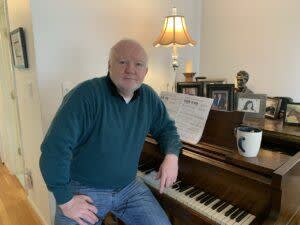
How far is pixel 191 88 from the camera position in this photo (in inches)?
59.3

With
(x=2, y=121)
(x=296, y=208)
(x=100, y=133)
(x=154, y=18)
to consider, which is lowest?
(x=2, y=121)

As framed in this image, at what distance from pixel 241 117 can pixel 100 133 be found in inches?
23.3

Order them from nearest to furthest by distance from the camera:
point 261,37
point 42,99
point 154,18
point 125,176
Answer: point 125,176 → point 42,99 → point 261,37 → point 154,18

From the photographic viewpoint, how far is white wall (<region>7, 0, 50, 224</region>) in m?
1.62

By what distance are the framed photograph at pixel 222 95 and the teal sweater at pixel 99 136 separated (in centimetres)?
26

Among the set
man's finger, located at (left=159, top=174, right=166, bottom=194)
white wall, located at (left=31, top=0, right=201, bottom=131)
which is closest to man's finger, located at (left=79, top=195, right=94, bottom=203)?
man's finger, located at (left=159, top=174, right=166, bottom=194)

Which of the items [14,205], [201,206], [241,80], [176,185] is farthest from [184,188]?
[14,205]

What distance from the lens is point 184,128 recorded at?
1.36m

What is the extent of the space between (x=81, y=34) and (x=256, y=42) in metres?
1.16

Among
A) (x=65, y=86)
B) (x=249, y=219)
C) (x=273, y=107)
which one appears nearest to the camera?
(x=249, y=219)

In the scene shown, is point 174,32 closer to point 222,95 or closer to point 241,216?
point 222,95

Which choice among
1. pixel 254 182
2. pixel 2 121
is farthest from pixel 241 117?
pixel 2 121

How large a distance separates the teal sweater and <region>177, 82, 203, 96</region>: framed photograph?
24cm

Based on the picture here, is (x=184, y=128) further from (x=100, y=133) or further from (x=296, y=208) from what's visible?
(x=296, y=208)
